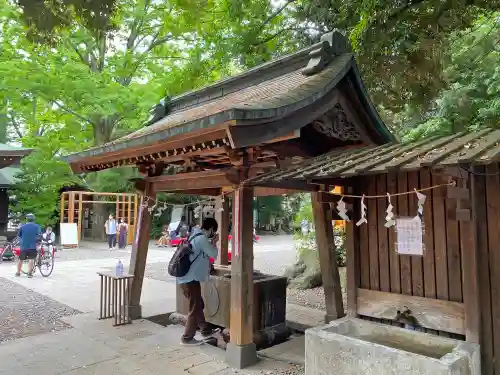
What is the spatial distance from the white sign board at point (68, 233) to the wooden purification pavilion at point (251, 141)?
13813 mm

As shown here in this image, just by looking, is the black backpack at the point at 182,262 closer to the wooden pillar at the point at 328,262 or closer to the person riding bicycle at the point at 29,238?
the wooden pillar at the point at 328,262

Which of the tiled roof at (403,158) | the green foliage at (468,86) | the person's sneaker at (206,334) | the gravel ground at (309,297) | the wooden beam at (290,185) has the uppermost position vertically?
the green foliage at (468,86)

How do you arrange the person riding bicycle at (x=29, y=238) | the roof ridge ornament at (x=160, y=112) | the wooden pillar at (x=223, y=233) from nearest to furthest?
the wooden pillar at (x=223, y=233), the roof ridge ornament at (x=160, y=112), the person riding bicycle at (x=29, y=238)

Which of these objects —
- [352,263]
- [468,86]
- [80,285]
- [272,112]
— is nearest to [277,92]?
[272,112]

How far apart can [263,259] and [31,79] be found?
39.9 ft

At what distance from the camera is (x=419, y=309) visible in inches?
161

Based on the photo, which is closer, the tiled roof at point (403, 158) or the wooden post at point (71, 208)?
the tiled roof at point (403, 158)

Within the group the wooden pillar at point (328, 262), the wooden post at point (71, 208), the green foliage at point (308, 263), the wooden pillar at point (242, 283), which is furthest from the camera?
Result: the wooden post at point (71, 208)

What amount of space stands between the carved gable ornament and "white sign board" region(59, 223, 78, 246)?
17603mm

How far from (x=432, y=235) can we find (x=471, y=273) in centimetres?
56

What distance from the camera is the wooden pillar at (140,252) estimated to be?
7.03 meters

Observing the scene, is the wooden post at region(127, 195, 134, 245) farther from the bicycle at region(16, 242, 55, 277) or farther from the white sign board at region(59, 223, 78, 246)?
the bicycle at region(16, 242, 55, 277)

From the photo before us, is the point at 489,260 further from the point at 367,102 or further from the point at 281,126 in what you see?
the point at 367,102

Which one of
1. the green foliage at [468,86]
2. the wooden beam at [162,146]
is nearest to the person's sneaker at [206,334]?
the wooden beam at [162,146]
